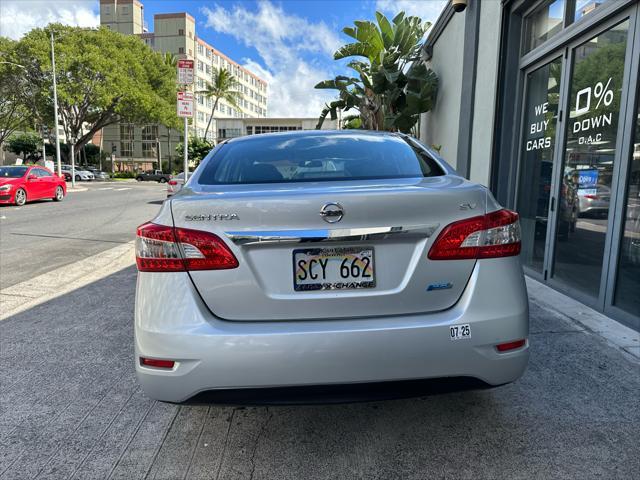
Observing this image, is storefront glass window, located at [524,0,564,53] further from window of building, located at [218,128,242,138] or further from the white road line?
window of building, located at [218,128,242,138]

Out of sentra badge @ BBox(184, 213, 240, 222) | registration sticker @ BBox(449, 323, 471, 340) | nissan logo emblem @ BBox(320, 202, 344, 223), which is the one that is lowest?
registration sticker @ BBox(449, 323, 471, 340)

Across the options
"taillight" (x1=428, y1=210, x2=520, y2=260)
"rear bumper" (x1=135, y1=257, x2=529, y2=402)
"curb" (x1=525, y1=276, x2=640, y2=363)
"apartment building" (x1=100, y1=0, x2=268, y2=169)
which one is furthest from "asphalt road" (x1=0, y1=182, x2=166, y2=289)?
"apartment building" (x1=100, y1=0, x2=268, y2=169)

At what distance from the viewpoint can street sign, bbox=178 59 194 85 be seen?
12.5 m

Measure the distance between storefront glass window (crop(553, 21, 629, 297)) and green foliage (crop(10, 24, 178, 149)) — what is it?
38.2 meters

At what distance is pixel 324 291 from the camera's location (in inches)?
80.0

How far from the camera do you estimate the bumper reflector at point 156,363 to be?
2.04 metres

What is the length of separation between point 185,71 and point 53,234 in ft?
17.9

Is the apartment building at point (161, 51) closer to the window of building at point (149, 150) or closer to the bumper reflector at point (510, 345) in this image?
the window of building at point (149, 150)

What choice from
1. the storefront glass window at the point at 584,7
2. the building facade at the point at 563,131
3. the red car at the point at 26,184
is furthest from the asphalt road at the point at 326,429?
the red car at the point at 26,184

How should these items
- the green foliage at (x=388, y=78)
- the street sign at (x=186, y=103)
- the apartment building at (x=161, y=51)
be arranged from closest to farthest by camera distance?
1. the green foliage at (x=388, y=78)
2. the street sign at (x=186, y=103)
3. the apartment building at (x=161, y=51)

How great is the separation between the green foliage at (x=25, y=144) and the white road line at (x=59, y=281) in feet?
226

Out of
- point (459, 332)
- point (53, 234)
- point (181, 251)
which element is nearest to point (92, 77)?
point (53, 234)

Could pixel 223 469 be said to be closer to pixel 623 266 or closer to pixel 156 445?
pixel 156 445

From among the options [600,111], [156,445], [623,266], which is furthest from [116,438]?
[600,111]
